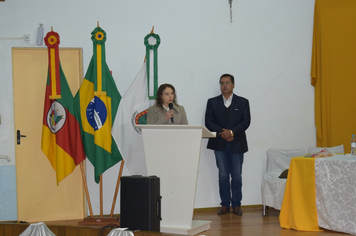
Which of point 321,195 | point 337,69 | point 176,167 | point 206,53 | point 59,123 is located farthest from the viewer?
point 337,69

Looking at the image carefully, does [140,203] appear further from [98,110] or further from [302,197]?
[302,197]

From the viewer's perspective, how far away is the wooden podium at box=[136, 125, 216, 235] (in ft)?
11.8

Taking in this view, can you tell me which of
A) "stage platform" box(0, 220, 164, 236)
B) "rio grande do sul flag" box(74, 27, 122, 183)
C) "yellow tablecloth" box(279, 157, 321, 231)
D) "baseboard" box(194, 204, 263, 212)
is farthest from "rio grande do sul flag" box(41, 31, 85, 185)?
"yellow tablecloth" box(279, 157, 321, 231)

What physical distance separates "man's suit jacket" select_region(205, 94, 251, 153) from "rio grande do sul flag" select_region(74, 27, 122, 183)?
130cm

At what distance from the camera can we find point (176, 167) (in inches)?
143

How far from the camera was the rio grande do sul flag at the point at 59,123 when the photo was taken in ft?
14.4

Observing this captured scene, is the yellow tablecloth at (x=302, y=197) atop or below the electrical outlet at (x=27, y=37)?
below

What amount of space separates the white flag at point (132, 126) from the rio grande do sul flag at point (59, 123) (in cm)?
47

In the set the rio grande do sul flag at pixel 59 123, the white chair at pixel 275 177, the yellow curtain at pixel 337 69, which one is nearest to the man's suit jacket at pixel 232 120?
the white chair at pixel 275 177

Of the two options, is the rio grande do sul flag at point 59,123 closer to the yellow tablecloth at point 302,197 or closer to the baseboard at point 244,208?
the baseboard at point 244,208

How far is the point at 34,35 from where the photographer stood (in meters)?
5.01

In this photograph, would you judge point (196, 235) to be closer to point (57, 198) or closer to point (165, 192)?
point (165, 192)

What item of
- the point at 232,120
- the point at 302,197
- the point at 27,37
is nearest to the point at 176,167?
the point at 302,197

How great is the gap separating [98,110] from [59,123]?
0.49 metres
